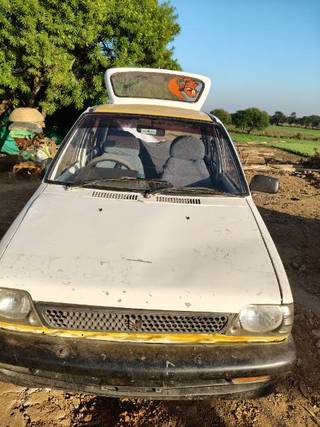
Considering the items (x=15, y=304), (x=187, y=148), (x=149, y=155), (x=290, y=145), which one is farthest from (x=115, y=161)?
(x=290, y=145)

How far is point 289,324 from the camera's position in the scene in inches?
86.8

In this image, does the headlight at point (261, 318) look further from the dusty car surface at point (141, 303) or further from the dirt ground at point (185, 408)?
the dirt ground at point (185, 408)

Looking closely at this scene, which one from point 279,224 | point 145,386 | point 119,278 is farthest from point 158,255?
point 279,224

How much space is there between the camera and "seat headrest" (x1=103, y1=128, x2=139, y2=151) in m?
3.77

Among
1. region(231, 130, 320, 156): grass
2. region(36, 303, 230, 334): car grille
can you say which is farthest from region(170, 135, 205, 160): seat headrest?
region(231, 130, 320, 156): grass

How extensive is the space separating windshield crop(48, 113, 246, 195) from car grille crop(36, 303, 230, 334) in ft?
4.31

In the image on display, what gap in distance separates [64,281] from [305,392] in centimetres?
200

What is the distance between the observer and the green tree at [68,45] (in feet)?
42.9

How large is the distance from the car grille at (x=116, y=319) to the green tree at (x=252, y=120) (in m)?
67.1

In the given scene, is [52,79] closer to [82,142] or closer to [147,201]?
[82,142]

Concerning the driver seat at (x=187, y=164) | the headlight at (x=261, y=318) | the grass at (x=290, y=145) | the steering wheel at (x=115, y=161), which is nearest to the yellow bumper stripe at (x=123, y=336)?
the headlight at (x=261, y=318)

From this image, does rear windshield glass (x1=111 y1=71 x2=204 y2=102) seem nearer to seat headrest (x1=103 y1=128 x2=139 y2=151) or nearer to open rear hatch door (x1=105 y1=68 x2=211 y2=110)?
open rear hatch door (x1=105 y1=68 x2=211 y2=110)

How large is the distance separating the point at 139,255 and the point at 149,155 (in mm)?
1707

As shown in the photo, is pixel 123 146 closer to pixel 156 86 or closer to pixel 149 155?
pixel 149 155
